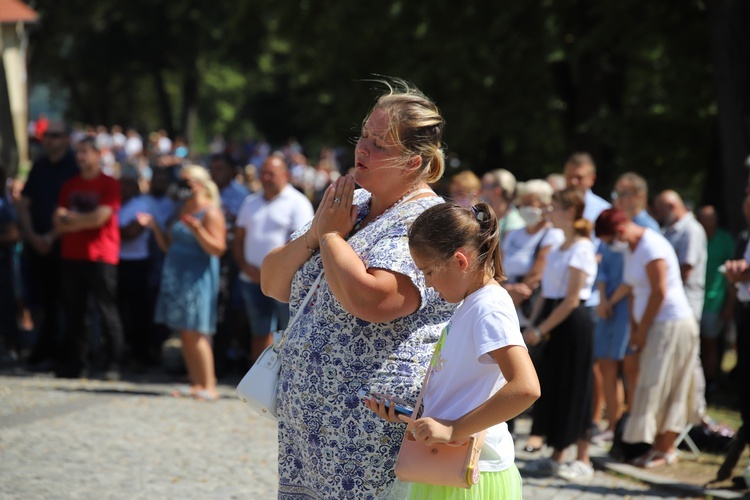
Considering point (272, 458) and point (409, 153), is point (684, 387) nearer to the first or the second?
point (272, 458)

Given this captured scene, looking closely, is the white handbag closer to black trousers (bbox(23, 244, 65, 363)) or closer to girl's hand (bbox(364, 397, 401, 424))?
girl's hand (bbox(364, 397, 401, 424))

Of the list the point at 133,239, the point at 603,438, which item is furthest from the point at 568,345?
the point at 133,239

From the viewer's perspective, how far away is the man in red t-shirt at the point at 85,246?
992 cm

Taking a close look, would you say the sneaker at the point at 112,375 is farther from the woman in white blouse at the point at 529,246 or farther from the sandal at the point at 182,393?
the woman in white blouse at the point at 529,246

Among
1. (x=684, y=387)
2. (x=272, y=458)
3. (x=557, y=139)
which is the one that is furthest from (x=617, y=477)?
(x=557, y=139)

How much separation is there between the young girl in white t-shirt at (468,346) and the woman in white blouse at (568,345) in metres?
4.07

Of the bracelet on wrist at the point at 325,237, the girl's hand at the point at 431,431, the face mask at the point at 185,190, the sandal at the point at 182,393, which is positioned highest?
the face mask at the point at 185,190

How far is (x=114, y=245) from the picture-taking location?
10320 mm

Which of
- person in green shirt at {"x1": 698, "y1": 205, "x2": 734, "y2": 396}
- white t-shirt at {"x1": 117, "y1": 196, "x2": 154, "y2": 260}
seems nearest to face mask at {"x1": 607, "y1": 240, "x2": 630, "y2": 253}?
person in green shirt at {"x1": 698, "y1": 205, "x2": 734, "y2": 396}

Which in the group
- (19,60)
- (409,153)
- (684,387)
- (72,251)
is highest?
(19,60)

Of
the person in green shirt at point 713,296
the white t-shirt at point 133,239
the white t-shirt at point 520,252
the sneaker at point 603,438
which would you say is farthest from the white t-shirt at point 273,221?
the person in green shirt at point 713,296

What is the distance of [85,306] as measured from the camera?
10.3 metres

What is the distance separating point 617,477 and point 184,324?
4075 mm

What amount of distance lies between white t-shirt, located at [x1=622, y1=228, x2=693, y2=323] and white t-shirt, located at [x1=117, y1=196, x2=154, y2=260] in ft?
18.1
